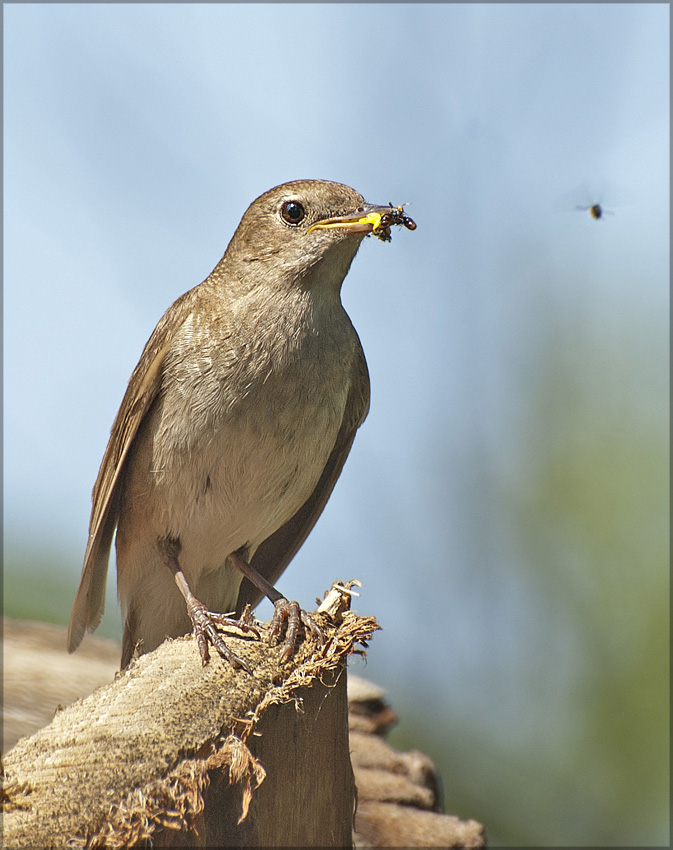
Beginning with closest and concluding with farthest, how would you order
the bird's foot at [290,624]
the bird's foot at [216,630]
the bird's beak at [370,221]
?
1. the bird's foot at [216,630]
2. the bird's foot at [290,624]
3. the bird's beak at [370,221]

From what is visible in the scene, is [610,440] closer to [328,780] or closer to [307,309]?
[307,309]

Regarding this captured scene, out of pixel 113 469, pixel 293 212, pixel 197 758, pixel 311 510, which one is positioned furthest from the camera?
pixel 311 510

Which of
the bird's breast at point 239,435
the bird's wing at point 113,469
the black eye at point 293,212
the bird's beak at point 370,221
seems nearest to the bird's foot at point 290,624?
the bird's breast at point 239,435

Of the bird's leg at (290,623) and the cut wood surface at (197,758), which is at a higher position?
the bird's leg at (290,623)

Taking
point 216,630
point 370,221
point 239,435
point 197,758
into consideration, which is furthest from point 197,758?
point 370,221

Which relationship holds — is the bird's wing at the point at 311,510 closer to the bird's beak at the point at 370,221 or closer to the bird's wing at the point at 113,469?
the bird's beak at the point at 370,221

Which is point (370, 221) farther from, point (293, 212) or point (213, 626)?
point (213, 626)
